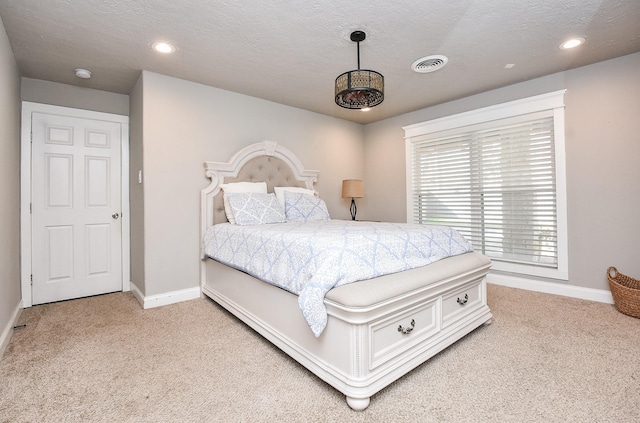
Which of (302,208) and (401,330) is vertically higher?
(302,208)

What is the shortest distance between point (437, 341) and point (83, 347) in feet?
7.80

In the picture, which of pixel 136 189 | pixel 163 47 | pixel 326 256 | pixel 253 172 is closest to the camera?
pixel 326 256

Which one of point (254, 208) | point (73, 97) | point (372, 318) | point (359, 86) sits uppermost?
point (73, 97)

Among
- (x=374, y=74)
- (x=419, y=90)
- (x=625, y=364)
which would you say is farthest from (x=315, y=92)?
(x=625, y=364)

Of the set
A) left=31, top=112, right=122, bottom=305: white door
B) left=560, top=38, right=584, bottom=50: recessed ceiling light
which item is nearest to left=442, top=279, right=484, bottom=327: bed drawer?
left=560, top=38, right=584, bottom=50: recessed ceiling light

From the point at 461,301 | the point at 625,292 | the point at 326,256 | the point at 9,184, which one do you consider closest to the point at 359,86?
the point at 326,256

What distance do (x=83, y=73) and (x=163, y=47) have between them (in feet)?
3.53

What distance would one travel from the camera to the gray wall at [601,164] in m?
2.73

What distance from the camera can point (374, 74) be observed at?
2.22 m

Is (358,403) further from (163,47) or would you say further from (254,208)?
(163,47)

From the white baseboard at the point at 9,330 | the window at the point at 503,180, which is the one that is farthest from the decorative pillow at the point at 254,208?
the window at the point at 503,180

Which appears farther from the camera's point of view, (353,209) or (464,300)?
(353,209)

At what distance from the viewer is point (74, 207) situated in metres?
3.25

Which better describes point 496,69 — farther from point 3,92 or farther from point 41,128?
point 41,128
